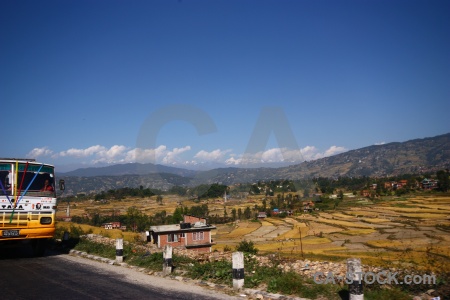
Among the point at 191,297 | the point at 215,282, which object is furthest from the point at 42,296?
the point at 215,282

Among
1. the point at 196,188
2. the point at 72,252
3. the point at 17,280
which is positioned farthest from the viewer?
the point at 196,188

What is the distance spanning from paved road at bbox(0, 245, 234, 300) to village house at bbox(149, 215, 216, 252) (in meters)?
30.8

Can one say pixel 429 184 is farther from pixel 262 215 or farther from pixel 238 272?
pixel 238 272

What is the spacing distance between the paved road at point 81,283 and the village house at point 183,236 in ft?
101

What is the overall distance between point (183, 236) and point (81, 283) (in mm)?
36061

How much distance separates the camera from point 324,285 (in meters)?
7.97

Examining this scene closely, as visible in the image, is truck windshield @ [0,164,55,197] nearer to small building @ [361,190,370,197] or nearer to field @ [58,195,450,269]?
field @ [58,195,450,269]

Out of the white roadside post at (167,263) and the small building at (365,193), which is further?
the small building at (365,193)

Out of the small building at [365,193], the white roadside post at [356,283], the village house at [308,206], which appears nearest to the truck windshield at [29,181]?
the white roadside post at [356,283]

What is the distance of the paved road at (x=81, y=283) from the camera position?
788cm

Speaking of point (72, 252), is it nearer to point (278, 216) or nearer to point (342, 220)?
point (342, 220)

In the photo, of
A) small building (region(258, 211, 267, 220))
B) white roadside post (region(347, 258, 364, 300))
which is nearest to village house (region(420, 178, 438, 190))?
small building (region(258, 211, 267, 220))

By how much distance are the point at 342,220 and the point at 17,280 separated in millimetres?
85921

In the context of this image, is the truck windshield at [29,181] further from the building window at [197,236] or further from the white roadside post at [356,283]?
the building window at [197,236]
